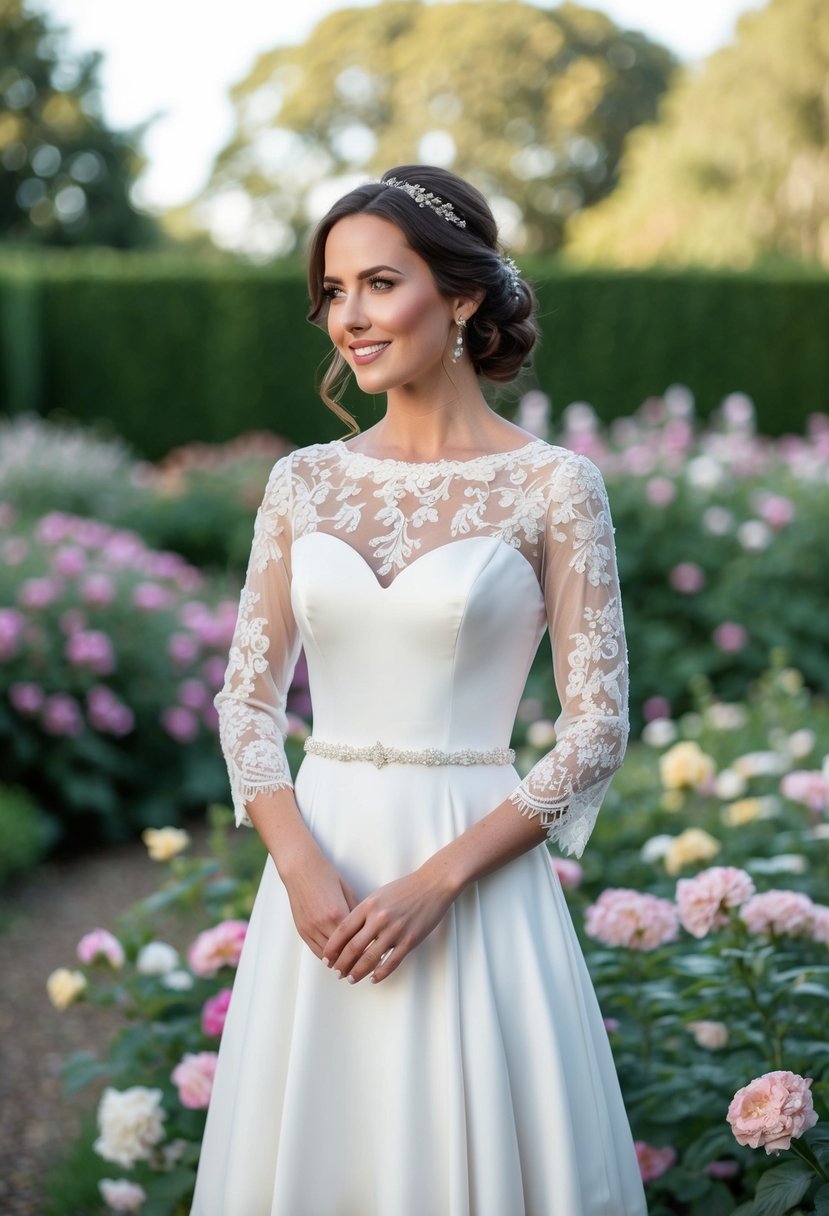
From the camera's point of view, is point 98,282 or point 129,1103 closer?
point 129,1103

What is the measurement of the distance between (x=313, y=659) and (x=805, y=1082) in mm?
938

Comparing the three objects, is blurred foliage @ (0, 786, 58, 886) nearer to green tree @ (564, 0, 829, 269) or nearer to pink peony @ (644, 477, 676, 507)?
pink peony @ (644, 477, 676, 507)

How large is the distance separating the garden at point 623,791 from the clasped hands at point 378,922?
545 millimetres

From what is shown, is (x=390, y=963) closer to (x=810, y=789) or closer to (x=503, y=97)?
(x=810, y=789)

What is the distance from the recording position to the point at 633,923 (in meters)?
2.61

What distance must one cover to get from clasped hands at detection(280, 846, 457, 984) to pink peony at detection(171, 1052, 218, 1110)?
2.60ft

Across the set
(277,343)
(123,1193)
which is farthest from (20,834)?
(277,343)

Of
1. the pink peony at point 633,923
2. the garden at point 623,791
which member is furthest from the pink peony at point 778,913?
the pink peony at point 633,923

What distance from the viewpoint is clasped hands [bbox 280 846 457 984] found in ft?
Answer: 6.20

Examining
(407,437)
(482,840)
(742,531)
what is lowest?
(482,840)

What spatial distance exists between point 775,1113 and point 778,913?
654mm

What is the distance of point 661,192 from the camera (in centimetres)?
2608

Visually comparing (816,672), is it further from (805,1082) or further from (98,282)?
(98,282)

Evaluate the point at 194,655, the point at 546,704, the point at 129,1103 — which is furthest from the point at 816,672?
the point at 129,1103
